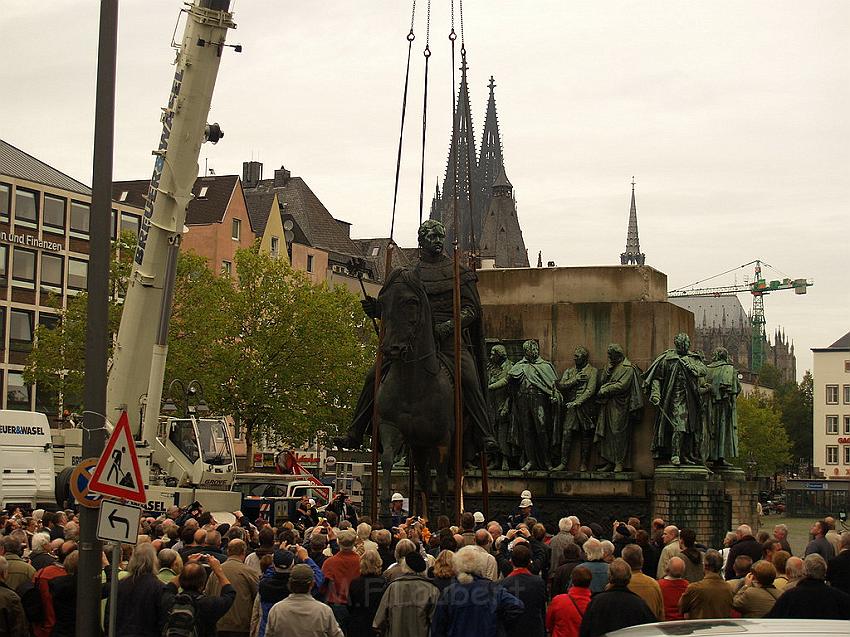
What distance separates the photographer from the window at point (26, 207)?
66250 mm

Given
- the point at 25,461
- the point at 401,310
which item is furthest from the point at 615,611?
the point at 25,461

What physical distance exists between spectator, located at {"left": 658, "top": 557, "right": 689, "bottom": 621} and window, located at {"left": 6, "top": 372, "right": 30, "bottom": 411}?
189 feet

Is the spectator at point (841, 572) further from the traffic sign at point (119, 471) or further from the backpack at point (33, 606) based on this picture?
the backpack at point (33, 606)

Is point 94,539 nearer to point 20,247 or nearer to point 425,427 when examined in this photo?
point 425,427

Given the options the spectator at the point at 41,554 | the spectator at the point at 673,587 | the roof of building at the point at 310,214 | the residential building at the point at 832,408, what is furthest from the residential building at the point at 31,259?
the residential building at the point at 832,408

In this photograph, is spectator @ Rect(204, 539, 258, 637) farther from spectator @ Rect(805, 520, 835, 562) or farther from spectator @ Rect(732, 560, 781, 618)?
spectator @ Rect(805, 520, 835, 562)

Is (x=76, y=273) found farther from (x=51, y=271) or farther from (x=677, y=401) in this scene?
(x=677, y=401)

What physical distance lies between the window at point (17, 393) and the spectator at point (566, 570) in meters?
56.4

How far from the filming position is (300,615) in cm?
1000

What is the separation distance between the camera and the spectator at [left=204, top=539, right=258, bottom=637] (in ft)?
38.7

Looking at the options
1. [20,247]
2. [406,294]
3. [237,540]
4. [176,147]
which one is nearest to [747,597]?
[237,540]

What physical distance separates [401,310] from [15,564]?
5.35 metres

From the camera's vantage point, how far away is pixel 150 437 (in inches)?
1178

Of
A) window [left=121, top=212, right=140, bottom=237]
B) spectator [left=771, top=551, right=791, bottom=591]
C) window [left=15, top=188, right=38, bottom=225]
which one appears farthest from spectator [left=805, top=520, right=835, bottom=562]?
window [left=121, top=212, right=140, bottom=237]
